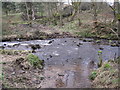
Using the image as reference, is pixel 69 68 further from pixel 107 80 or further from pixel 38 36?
pixel 38 36

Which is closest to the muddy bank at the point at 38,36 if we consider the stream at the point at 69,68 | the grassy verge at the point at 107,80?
the stream at the point at 69,68

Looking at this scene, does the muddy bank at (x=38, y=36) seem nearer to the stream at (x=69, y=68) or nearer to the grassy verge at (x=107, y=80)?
the stream at (x=69, y=68)

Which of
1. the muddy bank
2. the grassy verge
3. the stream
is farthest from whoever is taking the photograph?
the muddy bank

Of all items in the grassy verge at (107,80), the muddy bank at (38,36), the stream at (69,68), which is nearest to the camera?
the grassy verge at (107,80)

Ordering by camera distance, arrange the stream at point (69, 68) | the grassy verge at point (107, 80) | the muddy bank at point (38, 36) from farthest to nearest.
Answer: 1. the muddy bank at point (38, 36)
2. the stream at point (69, 68)
3. the grassy verge at point (107, 80)

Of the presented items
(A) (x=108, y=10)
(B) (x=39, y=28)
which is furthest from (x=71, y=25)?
(A) (x=108, y=10)

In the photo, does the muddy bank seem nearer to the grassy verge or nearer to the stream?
the stream

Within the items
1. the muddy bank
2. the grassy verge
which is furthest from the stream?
the muddy bank

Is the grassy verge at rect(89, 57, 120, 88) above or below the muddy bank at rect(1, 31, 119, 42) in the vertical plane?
below

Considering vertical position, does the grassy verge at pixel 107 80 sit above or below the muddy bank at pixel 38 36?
below

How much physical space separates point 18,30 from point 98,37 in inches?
448

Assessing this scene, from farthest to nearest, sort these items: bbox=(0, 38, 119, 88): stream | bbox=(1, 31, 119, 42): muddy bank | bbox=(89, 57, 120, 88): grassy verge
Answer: bbox=(1, 31, 119, 42): muddy bank, bbox=(0, 38, 119, 88): stream, bbox=(89, 57, 120, 88): grassy verge

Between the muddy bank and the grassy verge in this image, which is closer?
the grassy verge

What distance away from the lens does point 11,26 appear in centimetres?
2302
